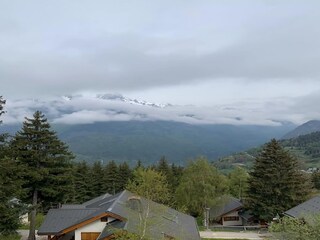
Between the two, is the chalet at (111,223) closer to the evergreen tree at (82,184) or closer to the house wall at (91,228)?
the house wall at (91,228)

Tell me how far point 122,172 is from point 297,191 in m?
39.6

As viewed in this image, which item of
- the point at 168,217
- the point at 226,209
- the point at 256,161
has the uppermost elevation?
the point at 256,161

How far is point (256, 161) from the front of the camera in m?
54.8

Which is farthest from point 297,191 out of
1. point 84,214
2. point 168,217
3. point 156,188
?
point 84,214

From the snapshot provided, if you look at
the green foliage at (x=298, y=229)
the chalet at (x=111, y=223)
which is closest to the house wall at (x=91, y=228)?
the chalet at (x=111, y=223)

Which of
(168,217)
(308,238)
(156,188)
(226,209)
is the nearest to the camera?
(308,238)

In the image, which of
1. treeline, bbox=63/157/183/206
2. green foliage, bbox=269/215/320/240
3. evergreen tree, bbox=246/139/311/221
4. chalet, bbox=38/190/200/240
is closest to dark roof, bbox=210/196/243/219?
evergreen tree, bbox=246/139/311/221

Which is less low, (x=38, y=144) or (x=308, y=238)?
(x=38, y=144)

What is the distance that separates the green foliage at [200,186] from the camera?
5947cm

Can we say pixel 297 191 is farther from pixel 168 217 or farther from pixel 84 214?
pixel 84 214

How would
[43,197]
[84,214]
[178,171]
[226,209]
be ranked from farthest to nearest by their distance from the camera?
[178,171], [226,209], [43,197], [84,214]

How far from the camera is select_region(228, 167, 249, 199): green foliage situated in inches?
3051

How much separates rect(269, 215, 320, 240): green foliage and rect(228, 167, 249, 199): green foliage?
5590cm

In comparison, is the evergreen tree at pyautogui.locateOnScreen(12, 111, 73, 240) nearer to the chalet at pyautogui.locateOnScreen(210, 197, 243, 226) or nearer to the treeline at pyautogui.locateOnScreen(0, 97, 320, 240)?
the treeline at pyautogui.locateOnScreen(0, 97, 320, 240)
